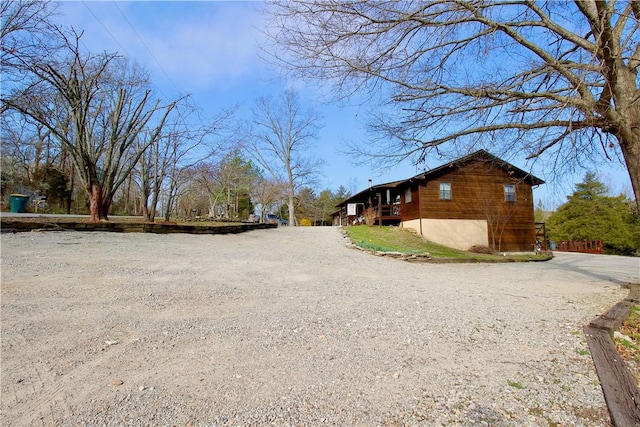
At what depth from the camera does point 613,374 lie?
2.58m

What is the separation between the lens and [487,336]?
3.48 m

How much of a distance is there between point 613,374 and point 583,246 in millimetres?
30604

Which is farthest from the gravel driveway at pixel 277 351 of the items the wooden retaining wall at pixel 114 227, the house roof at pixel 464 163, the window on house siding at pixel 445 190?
the window on house siding at pixel 445 190

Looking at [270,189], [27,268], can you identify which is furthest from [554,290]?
[270,189]

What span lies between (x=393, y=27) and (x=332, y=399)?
190 inches

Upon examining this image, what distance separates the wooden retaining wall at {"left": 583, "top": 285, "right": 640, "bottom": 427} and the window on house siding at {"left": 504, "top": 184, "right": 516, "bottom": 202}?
1901 cm

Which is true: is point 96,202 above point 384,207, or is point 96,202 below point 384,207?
below

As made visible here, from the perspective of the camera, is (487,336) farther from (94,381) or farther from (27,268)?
(27,268)

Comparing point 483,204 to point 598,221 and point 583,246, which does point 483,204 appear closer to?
point 583,246

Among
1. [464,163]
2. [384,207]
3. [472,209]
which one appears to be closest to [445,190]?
[472,209]

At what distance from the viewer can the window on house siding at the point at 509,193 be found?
20.9 meters

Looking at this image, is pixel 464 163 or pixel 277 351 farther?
pixel 464 163

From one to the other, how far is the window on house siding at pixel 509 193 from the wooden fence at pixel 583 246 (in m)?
9.63

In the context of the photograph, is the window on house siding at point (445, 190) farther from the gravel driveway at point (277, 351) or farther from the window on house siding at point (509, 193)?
the gravel driveway at point (277, 351)
